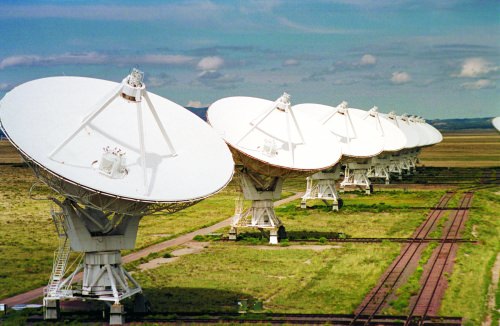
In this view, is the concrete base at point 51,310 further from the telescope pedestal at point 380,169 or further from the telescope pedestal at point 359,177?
the telescope pedestal at point 380,169

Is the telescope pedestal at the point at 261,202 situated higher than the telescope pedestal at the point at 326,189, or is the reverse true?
the telescope pedestal at the point at 326,189

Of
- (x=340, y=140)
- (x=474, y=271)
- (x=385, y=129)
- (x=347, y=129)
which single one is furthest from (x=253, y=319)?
(x=385, y=129)

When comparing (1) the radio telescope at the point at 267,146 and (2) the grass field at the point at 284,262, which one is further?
(1) the radio telescope at the point at 267,146

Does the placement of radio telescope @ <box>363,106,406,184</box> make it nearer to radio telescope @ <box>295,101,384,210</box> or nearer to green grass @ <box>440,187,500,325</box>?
radio telescope @ <box>295,101,384,210</box>

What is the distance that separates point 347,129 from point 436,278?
46321 mm

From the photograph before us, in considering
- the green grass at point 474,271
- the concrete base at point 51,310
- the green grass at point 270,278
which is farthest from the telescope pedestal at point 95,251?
the green grass at point 474,271

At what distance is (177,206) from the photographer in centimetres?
3753

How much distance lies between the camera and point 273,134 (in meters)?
62.9

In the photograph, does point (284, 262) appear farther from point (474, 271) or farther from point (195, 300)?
point (195, 300)

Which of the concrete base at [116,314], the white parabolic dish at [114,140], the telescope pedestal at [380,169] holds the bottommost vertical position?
the concrete base at [116,314]

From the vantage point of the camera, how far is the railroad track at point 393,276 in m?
39.0

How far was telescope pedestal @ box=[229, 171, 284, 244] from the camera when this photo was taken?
202 ft

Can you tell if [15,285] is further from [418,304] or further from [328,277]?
[418,304]

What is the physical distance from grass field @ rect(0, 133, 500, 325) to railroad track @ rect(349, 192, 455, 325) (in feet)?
2.09
